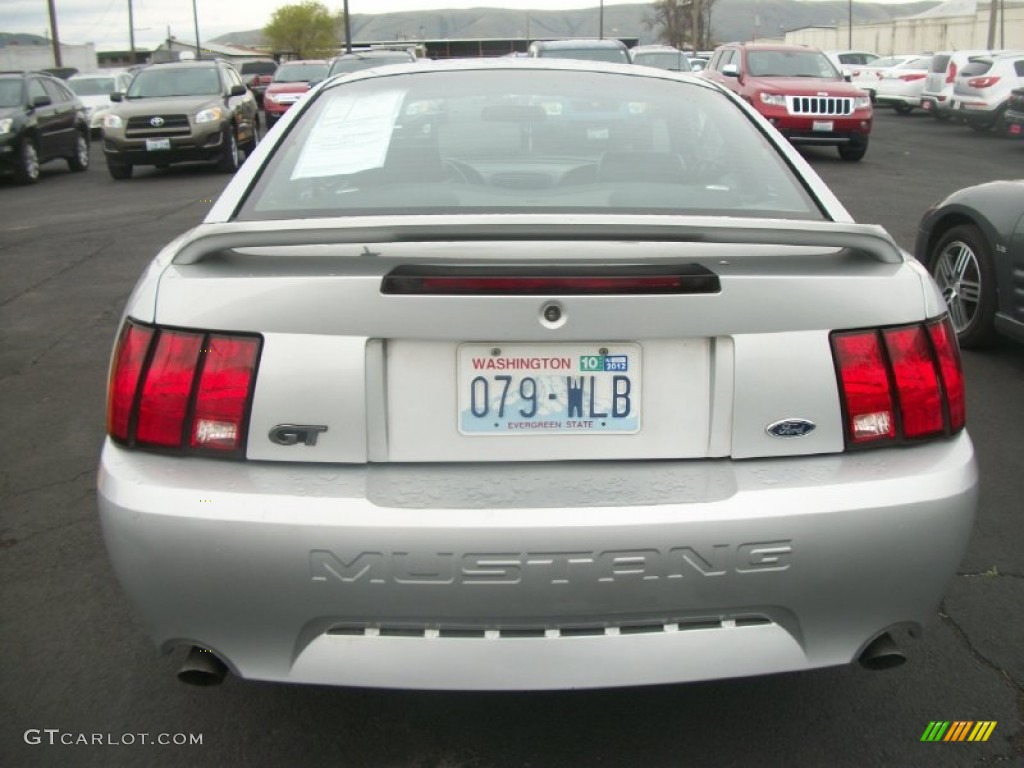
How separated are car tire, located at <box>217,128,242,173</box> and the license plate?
1503 cm

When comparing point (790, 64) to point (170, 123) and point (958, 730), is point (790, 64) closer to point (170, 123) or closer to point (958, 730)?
point (170, 123)

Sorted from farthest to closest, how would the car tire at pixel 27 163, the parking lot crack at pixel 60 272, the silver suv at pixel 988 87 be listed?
the silver suv at pixel 988 87 → the car tire at pixel 27 163 → the parking lot crack at pixel 60 272

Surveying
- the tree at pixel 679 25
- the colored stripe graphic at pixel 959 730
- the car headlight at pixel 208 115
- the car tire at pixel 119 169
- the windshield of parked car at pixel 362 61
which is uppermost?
the tree at pixel 679 25

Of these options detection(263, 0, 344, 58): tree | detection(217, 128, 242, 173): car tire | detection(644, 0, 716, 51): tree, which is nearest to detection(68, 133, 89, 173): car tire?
detection(217, 128, 242, 173): car tire

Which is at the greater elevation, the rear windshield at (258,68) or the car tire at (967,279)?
the rear windshield at (258,68)

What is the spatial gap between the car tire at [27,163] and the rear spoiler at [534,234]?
15172 millimetres

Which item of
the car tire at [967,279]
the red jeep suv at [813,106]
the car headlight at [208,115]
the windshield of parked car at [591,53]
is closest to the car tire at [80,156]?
the car headlight at [208,115]

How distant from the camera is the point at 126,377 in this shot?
87.8 inches

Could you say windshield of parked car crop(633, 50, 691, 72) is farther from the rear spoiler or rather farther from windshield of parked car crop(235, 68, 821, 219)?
the rear spoiler


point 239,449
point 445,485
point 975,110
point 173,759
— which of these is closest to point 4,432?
point 173,759

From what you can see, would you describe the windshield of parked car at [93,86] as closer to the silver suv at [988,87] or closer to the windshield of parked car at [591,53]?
the windshield of parked car at [591,53]

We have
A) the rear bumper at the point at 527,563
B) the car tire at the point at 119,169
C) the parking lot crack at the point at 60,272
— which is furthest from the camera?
the car tire at the point at 119,169

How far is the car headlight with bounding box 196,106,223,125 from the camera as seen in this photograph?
15.6 metres

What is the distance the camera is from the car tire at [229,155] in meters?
16.2
